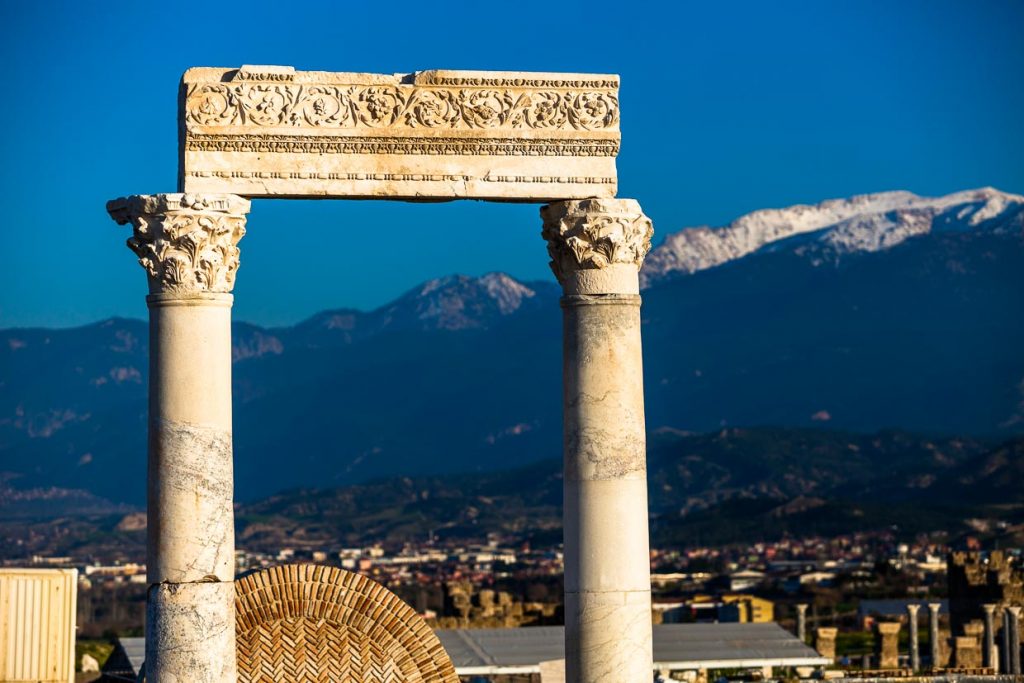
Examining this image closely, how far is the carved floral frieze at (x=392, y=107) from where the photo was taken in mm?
27219

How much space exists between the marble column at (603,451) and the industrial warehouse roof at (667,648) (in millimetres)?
29097

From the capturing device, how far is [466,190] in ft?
90.6

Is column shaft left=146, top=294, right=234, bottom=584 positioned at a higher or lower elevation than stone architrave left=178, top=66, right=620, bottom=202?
lower

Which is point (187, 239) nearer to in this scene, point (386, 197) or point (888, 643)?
point (386, 197)

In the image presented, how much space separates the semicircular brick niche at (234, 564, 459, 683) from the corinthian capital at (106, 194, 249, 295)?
414cm

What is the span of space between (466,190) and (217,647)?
6279mm

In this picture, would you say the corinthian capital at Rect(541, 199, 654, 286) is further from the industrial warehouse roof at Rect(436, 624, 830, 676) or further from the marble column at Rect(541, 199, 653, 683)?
the industrial warehouse roof at Rect(436, 624, 830, 676)

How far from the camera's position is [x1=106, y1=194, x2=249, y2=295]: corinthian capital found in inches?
1052

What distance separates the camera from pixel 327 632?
96.0 ft

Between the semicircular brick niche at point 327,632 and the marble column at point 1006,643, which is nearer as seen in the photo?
the semicircular brick niche at point 327,632

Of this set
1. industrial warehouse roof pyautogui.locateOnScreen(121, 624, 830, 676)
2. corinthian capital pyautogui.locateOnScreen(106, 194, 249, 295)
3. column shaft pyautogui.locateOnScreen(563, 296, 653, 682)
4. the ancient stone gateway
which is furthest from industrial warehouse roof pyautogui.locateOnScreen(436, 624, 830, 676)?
corinthian capital pyautogui.locateOnScreen(106, 194, 249, 295)

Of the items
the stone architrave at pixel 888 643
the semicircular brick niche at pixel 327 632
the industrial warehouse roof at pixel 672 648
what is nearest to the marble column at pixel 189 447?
the semicircular brick niche at pixel 327 632

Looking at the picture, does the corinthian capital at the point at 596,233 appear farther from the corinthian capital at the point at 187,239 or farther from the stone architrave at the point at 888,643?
the stone architrave at the point at 888,643

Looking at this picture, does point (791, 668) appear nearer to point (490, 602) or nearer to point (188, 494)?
point (490, 602)
